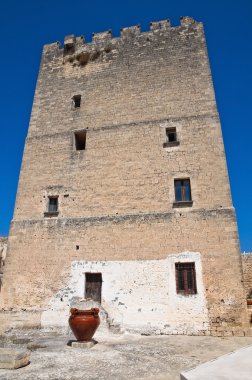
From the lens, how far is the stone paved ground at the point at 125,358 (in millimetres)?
5125

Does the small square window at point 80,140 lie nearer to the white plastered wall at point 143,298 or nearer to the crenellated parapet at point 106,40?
the crenellated parapet at point 106,40

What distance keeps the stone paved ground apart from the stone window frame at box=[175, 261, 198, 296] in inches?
60.4

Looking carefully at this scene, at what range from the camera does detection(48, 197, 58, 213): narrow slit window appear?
13.3 m

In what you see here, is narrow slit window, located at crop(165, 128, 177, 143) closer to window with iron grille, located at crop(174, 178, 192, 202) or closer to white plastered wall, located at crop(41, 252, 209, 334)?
window with iron grille, located at crop(174, 178, 192, 202)

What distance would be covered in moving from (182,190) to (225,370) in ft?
→ 26.0

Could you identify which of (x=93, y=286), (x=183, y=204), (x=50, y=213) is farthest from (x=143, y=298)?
(x=50, y=213)

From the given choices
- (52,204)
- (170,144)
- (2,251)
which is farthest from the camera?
(2,251)

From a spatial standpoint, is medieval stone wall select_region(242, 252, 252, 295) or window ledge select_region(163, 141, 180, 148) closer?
window ledge select_region(163, 141, 180, 148)

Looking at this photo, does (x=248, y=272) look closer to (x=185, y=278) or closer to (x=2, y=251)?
(x=185, y=278)

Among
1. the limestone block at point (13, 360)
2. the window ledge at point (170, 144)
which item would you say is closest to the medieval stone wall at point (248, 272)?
the window ledge at point (170, 144)

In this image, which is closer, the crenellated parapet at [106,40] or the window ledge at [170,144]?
the window ledge at [170,144]

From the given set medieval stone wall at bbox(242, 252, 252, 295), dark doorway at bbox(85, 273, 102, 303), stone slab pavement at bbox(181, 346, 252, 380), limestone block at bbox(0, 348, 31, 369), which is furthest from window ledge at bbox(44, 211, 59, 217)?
medieval stone wall at bbox(242, 252, 252, 295)

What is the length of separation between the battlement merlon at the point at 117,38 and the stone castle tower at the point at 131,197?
0.25 ft

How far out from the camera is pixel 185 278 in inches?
422
